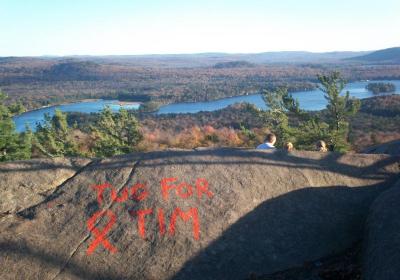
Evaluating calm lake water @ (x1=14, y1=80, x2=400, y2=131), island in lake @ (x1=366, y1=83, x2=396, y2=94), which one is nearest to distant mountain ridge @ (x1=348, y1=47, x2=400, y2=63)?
calm lake water @ (x1=14, y1=80, x2=400, y2=131)

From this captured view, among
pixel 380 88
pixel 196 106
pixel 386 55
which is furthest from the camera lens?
pixel 386 55

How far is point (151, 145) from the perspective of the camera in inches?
824

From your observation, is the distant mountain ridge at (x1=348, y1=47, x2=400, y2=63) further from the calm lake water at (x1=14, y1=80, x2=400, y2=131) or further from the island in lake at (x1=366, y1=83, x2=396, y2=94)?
the island in lake at (x1=366, y1=83, x2=396, y2=94)

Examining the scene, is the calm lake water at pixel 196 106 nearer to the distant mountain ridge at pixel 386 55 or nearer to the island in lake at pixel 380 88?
the island in lake at pixel 380 88

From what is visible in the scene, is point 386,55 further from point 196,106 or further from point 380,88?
point 196,106

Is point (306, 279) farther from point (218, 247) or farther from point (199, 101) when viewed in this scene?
point (199, 101)

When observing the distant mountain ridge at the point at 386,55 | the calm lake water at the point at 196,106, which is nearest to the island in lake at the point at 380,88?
the calm lake water at the point at 196,106

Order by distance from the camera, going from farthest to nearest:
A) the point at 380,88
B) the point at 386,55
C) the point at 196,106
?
the point at 386,55
the point at 196,106
the point at 380,88

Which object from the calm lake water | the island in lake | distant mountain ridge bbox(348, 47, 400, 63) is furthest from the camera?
distant mountain ridge bbox(348, 47, 400, 63)

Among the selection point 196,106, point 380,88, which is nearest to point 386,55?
point 380,88

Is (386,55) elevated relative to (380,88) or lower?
elevated

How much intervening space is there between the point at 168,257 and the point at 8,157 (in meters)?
9.69

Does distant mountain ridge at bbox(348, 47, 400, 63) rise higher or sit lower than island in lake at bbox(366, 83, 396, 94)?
higher

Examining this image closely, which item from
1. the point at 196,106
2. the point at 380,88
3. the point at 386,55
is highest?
the point at 386,55
